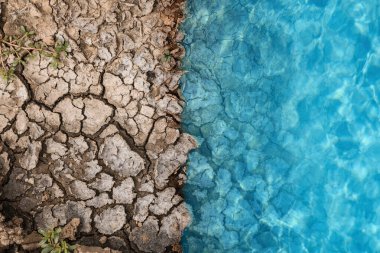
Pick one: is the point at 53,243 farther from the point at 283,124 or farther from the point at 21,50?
the point at 283,124

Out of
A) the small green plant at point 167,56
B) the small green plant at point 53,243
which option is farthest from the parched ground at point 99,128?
the small green plant at point 53,243

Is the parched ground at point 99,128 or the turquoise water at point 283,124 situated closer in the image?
the parched ground at point 99,128

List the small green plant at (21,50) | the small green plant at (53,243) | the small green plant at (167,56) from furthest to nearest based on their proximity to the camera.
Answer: the small green plant at (167,56)
the small green plant at (21,50)
the small green plant at (53,243)

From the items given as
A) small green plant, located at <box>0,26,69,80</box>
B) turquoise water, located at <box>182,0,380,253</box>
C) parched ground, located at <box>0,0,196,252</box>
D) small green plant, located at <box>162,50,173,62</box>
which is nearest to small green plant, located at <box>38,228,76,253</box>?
parched ground, located at <box>0,0,196,252</box>

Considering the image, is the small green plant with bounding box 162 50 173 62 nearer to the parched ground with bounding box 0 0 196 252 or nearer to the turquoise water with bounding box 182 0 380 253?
the parched ground with bounding box 0 0 196 252

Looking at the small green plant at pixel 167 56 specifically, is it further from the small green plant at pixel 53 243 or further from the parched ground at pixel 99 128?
the small green plant at pixel 53 243

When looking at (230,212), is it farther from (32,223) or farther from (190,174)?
(32,223)
